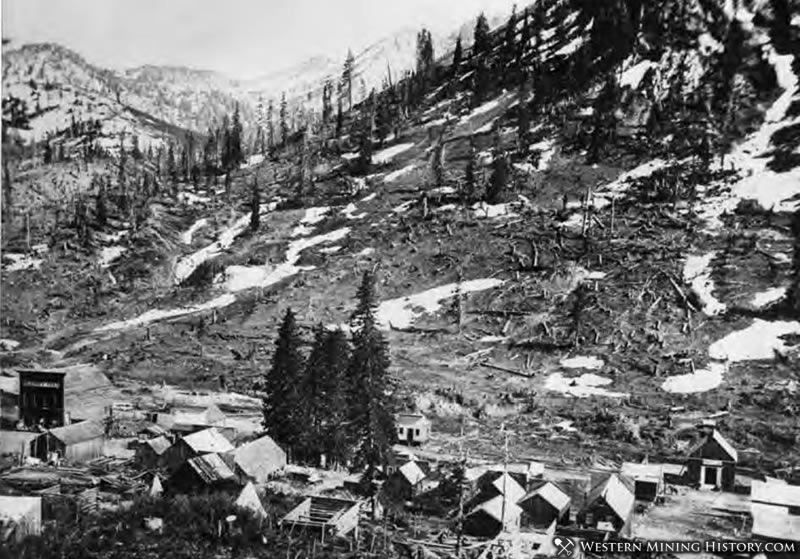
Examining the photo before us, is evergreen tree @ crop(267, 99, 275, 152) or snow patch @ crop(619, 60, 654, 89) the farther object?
snow patch @ crop(619, 60, 654, 89)

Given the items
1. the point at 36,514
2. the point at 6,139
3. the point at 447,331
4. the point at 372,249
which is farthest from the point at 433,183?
the point at 36,514

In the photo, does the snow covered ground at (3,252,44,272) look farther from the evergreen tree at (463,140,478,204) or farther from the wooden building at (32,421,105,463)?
the evergreen tree at (463,140,478,204)

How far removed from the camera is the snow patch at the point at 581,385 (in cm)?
2708

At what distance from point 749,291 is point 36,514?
23.9 metres

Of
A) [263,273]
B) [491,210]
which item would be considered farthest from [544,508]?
[491,210]

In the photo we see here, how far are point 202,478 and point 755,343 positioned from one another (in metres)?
17.9

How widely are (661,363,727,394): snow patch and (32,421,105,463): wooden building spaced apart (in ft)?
60.0

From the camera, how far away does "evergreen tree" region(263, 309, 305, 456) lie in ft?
72.1

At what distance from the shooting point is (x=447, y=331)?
3039 centimetres

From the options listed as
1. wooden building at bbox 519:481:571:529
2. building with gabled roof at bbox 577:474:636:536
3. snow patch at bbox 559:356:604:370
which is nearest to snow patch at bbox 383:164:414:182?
snow patch at bbox 559:356:604:370

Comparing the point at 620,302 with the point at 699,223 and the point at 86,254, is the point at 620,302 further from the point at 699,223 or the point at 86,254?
the point at 86,254

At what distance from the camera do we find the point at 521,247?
38.8m

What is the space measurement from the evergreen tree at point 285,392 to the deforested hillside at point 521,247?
164 inches

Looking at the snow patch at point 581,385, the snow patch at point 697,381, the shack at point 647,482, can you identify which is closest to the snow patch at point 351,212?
the snow patch at point 581,385
